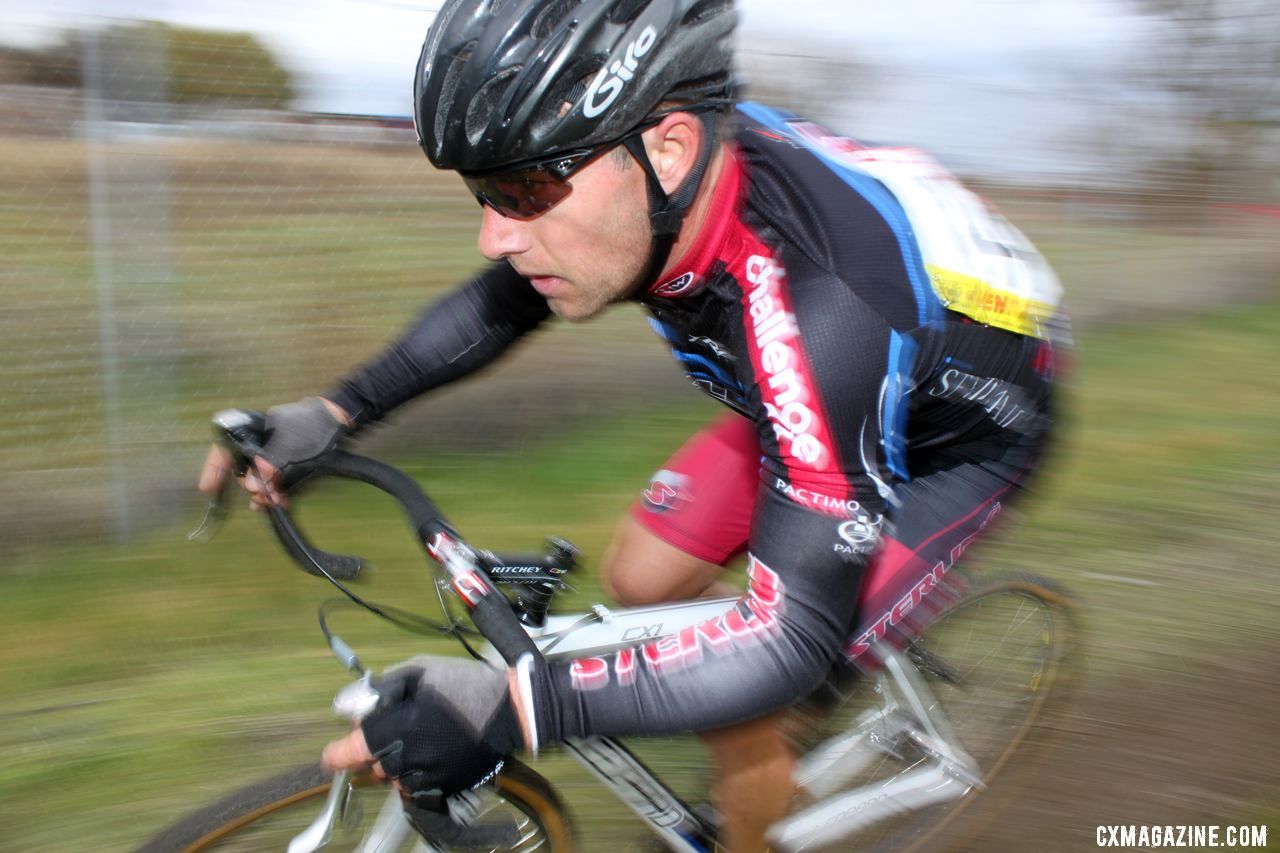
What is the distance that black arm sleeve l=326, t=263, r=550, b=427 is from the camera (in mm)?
2553

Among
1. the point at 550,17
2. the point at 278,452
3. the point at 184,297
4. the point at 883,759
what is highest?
the point at 550,17

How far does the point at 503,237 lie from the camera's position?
210cm

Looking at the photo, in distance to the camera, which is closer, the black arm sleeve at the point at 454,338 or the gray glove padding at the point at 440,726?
the gray glove padding at the point at 440,726

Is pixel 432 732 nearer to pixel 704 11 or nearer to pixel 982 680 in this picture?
pixel 704 11

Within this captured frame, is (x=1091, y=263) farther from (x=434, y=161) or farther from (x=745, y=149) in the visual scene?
(x=434, y=161)

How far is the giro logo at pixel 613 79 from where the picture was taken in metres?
1.96

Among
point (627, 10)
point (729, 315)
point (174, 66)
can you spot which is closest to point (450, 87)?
point (627, 10)

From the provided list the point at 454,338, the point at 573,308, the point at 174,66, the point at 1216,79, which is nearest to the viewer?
the point at 573,308

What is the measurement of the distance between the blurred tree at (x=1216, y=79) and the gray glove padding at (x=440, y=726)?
8411 millimetres

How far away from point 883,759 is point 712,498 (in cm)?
83

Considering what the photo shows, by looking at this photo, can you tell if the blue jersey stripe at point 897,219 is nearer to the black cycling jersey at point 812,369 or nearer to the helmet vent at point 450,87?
the black cycling jersey at point 812,369

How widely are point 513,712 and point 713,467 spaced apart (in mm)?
1102

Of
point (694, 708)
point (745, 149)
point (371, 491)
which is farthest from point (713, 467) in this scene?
point (371, 491)
